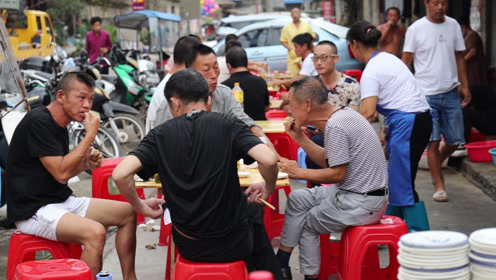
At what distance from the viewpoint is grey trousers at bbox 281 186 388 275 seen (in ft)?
14.9

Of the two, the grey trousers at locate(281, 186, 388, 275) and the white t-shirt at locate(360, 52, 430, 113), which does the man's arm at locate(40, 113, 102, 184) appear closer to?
the grey trousers at locate(281, 186, 388, 275)

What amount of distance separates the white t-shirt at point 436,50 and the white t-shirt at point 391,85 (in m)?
1.65

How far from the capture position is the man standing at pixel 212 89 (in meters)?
5.53

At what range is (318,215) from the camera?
467cm

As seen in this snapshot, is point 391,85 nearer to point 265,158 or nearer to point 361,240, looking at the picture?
point 361,240

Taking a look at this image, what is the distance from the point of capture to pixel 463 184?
324 inches

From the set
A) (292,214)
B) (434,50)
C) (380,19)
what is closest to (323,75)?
(434,50)

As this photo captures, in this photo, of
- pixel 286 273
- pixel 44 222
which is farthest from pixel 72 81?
pixel 286 273

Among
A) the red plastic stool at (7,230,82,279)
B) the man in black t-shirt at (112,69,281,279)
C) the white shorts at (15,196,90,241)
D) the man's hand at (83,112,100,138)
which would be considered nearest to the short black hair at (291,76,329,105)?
the man in black t-shirt at (112,69,281,279)

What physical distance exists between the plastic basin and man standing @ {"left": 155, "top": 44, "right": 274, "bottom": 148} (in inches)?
146

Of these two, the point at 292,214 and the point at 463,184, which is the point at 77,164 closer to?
the point at 292,214

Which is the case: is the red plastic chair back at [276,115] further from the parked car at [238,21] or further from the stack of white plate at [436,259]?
the parked car at [238,21]

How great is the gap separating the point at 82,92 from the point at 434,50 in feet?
12.9

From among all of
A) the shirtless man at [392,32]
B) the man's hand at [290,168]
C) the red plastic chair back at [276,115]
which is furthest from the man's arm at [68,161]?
the shirtless man at [392,32]
